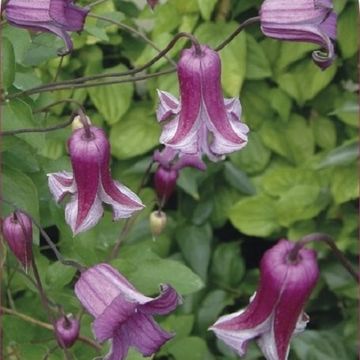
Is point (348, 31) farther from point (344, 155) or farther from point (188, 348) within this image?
point (188, 348)

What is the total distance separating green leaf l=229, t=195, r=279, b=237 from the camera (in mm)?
2082

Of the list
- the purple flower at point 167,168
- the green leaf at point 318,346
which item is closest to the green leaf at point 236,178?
the green leaf at point 318,346

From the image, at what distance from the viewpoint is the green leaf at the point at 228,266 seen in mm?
2125

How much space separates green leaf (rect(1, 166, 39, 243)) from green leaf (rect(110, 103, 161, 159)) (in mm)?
818

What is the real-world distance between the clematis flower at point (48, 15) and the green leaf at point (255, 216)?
3.47 feet

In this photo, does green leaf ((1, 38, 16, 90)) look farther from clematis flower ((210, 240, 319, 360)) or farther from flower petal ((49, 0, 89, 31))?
clematis flower ((210, 240, 319, 360))

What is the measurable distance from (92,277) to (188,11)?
1.18m

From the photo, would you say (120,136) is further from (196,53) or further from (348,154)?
(196,53)

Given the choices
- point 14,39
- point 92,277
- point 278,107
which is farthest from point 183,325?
point 92,277

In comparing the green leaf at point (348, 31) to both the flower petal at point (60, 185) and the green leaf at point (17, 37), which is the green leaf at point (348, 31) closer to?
the green leaf at point (17, 37)

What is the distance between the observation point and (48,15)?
106cm

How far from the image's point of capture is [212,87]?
3.43ft

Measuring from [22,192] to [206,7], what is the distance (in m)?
0.85

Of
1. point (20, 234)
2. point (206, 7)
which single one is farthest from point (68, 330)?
point (206, 7)
